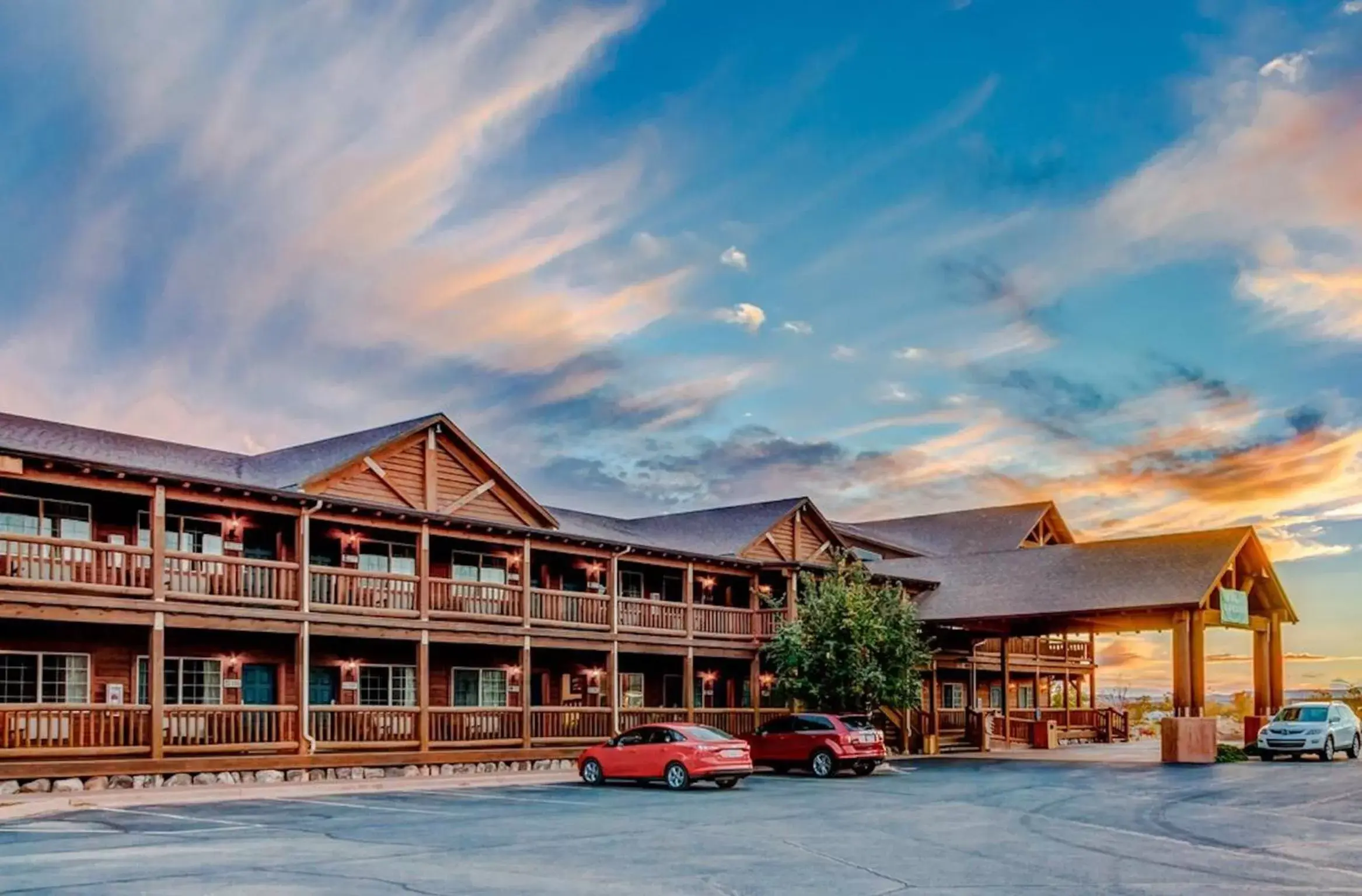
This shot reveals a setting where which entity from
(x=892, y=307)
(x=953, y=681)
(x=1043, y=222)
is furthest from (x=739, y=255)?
(x=953, y=681)

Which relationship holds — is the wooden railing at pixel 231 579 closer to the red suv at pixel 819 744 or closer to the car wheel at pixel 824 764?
the red suv at pixel 819 744

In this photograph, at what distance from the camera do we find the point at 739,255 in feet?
108

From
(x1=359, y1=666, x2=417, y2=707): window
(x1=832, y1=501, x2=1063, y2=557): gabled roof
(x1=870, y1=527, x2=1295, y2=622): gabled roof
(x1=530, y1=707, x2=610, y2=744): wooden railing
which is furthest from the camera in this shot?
(x1=832, y1=501, x2=1063, y2=557): gabled roof

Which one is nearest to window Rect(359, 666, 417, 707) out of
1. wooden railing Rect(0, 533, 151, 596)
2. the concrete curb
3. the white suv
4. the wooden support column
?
the concrete curb

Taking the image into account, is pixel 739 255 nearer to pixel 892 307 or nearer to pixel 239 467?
pixel 892 307

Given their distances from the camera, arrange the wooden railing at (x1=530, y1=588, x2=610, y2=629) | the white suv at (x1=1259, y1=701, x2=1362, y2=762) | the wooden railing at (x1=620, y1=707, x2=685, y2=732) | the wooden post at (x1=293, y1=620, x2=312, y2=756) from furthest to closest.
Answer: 1. the wooden railing at (x1=620, y1=707, x2=685, y2=732)
2. the white suv at (x1=1259, y1=701, x2=1362, y2=762)
3. the wooden railing at (x1=530, y1=588, x2=610, y2=629)
4. the wooden post at (x1=293, y1=620, x2=312, y2=756)

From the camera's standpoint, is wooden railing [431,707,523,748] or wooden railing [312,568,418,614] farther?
wooden railing [431,707,523,748]

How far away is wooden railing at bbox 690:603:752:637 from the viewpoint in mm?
40562

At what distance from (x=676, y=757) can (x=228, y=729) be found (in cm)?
926

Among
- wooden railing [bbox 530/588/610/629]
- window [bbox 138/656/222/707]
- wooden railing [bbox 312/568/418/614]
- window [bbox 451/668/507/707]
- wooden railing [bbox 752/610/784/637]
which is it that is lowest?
window [bbox 451/668/507/707]

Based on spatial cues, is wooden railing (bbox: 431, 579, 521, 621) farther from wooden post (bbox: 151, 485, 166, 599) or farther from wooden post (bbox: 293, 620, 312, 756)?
wooden post (bbox: 151, 485, 166, 599)

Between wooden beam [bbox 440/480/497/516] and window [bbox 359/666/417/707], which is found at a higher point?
wooden beam [bbox 440/480/497/516]

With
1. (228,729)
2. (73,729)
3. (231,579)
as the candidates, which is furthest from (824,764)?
(73,729)

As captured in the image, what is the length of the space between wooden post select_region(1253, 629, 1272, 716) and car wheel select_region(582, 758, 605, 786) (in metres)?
25.2
